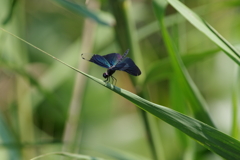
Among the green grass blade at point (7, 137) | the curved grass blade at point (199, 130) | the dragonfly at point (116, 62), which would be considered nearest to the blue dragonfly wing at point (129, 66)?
the dragonfly at point (116, 62)

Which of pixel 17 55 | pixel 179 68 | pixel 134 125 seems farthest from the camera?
pixel 134 125

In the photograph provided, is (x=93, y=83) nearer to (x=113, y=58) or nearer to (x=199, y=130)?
Result: (x=113, y=58)

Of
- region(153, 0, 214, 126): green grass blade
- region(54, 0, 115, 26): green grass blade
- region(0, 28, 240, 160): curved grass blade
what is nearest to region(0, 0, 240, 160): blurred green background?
region(54, 0, 115, 26): green grass blade

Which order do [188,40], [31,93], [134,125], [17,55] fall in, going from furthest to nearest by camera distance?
1. [188,40]
2. [134,125]
3. [31,93]
4. [17,55]

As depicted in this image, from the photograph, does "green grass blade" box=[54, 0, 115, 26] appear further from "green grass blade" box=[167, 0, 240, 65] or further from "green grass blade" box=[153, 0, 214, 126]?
"green grass blade" box=[167, 0, 240, 65]

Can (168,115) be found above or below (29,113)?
below

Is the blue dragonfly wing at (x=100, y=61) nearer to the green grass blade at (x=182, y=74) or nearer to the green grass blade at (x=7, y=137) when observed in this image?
the green grass blade at (x=182, y=74)

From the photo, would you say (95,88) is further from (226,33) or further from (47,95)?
(226,33)

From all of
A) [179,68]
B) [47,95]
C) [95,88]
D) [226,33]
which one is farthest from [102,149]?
[226,33]
